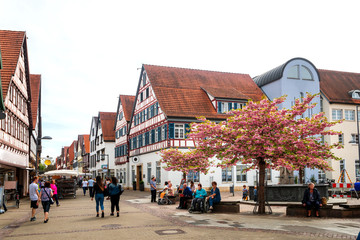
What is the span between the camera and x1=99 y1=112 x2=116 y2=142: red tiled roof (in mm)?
62125

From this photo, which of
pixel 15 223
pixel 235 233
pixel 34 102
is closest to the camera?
pixel 235 233

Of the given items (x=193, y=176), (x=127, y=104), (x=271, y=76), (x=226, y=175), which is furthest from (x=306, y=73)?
(x=127, y=104)

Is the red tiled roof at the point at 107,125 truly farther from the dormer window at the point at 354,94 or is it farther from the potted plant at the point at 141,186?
the dormer window at the point at 354,94

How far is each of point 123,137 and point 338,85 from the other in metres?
27.0

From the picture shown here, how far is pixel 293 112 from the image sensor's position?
52.3 ft

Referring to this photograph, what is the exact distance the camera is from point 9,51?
1110 inches

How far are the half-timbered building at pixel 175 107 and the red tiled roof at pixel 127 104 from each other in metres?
4.66

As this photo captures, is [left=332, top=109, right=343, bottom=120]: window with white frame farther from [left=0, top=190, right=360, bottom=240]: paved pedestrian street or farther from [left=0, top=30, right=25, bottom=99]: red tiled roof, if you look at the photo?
[left=0, top=30, right=25, bottom=99]: red tiled roof

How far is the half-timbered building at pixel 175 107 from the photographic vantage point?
36000 millimetres

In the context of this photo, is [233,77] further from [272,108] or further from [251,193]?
[272,108]

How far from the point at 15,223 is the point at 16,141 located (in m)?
16.7

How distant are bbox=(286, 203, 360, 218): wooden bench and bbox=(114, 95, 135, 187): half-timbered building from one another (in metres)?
36.3

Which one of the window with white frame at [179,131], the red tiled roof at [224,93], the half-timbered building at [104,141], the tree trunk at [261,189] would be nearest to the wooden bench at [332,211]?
the tree trunk at [261,189]

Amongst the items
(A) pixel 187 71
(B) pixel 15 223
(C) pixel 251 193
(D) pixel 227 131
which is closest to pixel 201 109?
(A) pixel 187 71
